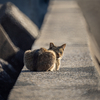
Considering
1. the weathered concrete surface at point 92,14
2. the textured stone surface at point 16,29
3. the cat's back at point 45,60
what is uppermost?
the cat's back at point 45,60

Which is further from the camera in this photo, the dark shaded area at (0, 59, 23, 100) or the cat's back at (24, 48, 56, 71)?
the dark shaded area at (0, 59, 23, 100)

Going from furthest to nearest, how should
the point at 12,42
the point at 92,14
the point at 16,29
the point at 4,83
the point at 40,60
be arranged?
the point at 92,14, the point at 16,29, the point at 12,42, the point at 4,83, the point at 40,60

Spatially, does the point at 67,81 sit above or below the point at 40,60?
below

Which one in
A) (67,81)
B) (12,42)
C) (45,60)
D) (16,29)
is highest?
(45,60)

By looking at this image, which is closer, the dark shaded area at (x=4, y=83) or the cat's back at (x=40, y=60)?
the cat's back at (x=40, y=60)

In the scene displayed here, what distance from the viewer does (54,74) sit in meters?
3.64

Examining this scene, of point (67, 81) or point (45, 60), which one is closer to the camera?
point (67, 81)

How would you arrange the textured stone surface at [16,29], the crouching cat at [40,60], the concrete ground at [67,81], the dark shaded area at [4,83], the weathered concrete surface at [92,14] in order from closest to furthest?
the concrete ground at [67,81], the crouching cat at [40,60], the dark shaded area at [4,83], the textured stone surface at [16,29], the weathered concrete surface at [92,14]

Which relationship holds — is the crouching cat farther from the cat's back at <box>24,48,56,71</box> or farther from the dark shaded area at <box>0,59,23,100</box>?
the dark shaded area at <box>0,59,23,100</box>

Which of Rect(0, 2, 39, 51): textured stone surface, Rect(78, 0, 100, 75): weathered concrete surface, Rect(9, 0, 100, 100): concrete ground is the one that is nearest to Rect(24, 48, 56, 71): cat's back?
Rect(9, 0, 100, 100): concrete ground

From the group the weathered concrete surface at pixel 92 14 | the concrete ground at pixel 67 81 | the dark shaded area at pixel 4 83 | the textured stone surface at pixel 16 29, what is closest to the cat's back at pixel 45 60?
the concrete ground at pixel 67 81

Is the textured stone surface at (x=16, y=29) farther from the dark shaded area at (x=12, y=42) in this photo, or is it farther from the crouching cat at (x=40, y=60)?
the crouching cat at (x=40, y=60)

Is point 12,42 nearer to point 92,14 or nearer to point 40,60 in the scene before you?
point 40,60

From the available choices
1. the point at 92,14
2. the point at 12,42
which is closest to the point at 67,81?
the point at 12,42
